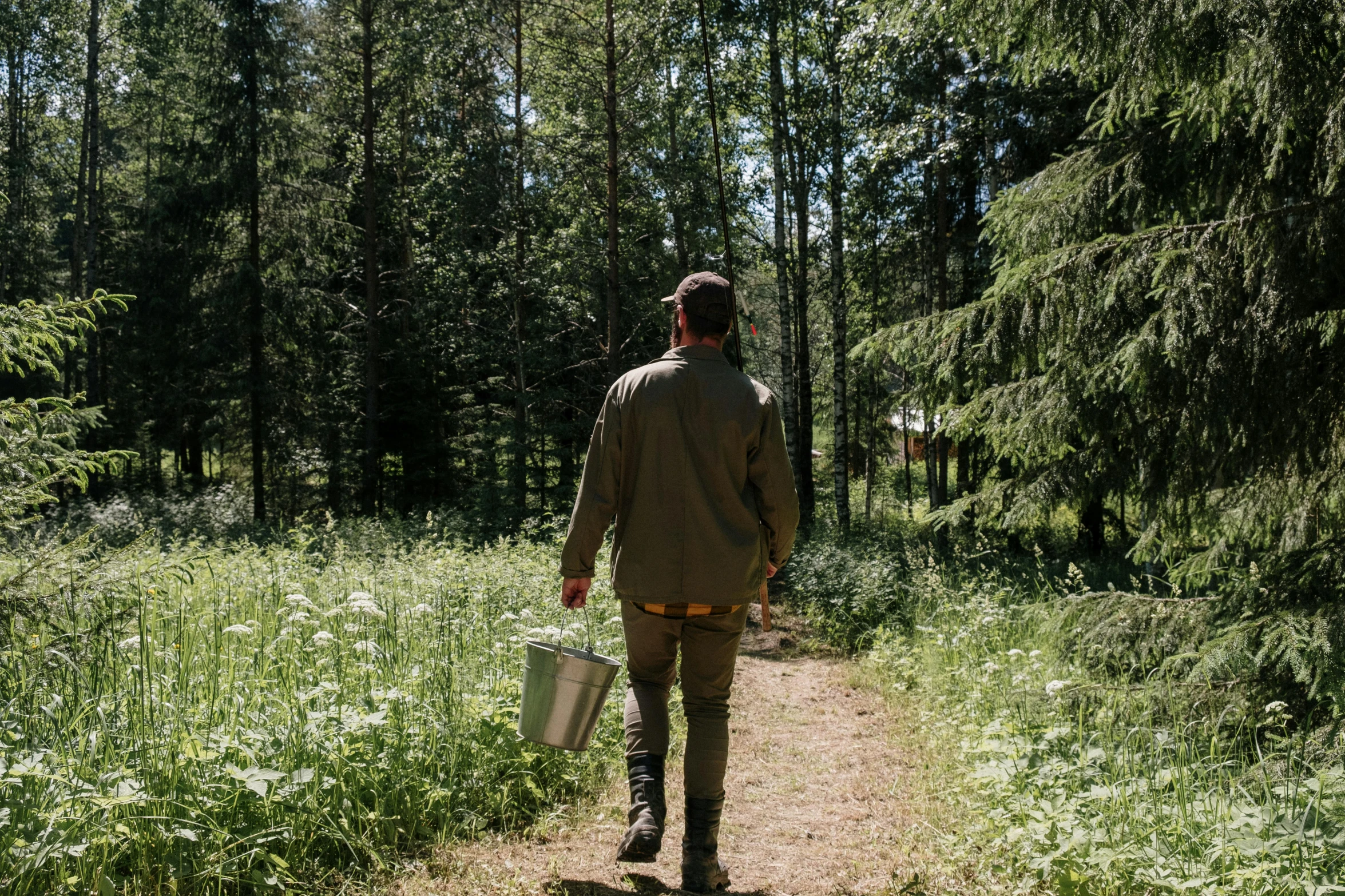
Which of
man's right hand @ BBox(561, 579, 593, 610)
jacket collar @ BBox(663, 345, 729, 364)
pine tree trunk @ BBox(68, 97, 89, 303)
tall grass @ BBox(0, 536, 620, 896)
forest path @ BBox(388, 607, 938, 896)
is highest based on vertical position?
pine tree trunk @ BBox(68, 97, 89, 303)

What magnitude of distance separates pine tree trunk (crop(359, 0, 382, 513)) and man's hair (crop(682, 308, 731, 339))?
16883mm

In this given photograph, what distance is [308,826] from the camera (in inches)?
123

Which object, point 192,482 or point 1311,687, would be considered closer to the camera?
point 1311,687

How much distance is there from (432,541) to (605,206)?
271 inches

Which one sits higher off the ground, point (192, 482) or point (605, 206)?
point (605, 206)

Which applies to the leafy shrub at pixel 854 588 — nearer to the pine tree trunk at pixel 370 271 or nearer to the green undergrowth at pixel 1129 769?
the green undergrowth at pixel 1129 769

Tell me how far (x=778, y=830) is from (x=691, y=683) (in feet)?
3.74

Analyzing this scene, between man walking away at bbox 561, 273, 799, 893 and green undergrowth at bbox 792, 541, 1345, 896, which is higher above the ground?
man walking away at bbox 561, 273, 799, 893

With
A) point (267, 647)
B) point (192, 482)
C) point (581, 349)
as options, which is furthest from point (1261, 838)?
point (192, 482)

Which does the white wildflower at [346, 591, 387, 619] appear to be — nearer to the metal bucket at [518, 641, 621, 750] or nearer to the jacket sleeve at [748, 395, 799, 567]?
the metal bucket at [518, 641, 621, 750]

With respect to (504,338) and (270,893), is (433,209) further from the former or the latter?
(270,893)

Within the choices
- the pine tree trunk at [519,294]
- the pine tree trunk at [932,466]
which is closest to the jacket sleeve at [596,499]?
the pine tree trunk at [932,466]

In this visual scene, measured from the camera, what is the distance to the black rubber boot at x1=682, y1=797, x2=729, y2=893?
10.6ft

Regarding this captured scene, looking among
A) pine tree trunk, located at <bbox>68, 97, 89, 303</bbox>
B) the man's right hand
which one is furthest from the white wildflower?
pine tree trunk, located at <bbox>68, 97, 89, 303</bbox>
